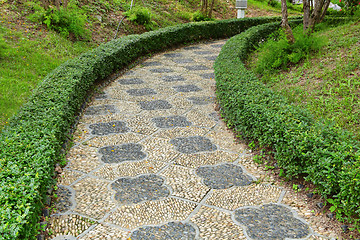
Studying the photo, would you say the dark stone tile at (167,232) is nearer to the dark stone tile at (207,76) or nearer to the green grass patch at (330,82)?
the green grass patch at (330,82)

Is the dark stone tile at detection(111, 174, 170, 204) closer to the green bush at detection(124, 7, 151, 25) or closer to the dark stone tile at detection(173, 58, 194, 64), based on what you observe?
the dark stone tile at detection(173, 58, 194, 64)

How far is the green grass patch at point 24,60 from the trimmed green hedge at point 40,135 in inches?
21.3

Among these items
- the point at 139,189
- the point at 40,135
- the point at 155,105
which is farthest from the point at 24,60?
the point at 139,189

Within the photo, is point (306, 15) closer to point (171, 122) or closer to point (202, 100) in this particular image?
point (202, 100)

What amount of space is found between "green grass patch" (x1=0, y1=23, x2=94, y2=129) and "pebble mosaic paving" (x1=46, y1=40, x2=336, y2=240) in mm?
1176

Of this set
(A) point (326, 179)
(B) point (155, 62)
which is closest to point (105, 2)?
(B) point (155, 62)

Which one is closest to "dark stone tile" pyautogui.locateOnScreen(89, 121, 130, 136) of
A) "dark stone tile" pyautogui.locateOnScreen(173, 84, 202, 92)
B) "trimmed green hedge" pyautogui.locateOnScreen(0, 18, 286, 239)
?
"trimmed green hedge" pyautogui.locateOnScreen(0, 18, 286, 239)

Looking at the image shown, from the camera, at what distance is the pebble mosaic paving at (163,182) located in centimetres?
296

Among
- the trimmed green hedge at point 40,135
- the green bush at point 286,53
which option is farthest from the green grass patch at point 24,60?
the green bush at point 286,53

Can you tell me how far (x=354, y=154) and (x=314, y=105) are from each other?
2080 millimetres

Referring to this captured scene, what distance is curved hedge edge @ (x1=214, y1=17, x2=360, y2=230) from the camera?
111 inches

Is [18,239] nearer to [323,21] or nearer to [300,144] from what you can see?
[300,144]

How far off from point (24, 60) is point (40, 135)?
403 cm

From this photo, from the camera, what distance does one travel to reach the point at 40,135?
12.1 feet
